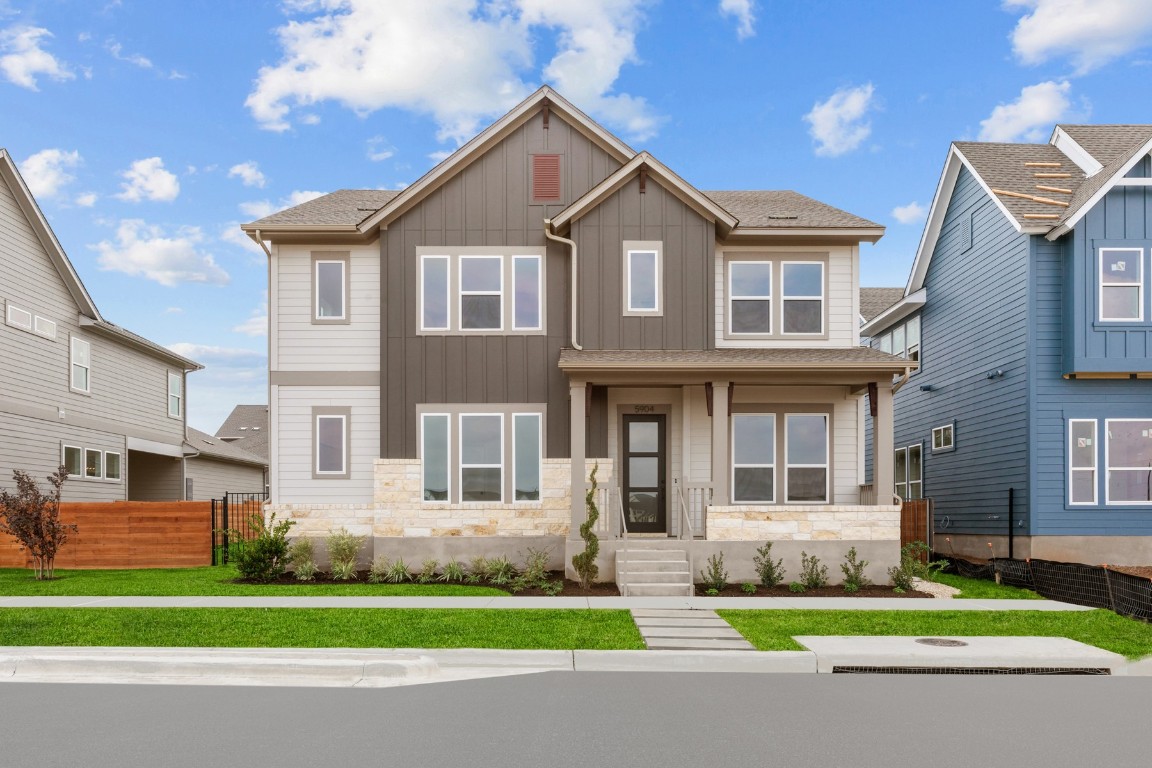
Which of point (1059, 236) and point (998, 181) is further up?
point (998, 181)

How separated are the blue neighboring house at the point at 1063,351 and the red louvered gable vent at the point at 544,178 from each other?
24.7 feet

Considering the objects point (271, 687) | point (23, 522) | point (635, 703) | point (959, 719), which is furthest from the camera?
point (23, 522)

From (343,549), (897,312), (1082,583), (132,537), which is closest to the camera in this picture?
(1082,583)

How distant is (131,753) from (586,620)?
6687mm

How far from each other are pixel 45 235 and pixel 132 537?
8.75 m

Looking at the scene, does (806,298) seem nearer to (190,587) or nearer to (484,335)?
(484,335)

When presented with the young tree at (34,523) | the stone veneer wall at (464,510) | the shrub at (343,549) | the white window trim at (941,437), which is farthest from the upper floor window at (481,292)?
the white window trim at (941,437)

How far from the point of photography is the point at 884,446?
17.9 meters

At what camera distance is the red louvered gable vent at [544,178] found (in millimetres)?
19422

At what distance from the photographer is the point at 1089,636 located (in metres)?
11.8

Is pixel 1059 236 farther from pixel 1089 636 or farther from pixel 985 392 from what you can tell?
pixel 1089 636

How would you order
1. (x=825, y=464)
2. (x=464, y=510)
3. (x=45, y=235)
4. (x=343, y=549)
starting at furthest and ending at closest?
(x=45, y=235), (x=825, y=464), (x=464, y=510), (x=343, y=549)

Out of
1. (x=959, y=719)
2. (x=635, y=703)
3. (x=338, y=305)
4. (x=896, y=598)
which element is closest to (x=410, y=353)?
(x=338, y=305)

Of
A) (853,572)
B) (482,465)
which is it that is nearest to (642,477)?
(482,465)
